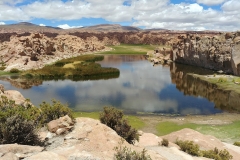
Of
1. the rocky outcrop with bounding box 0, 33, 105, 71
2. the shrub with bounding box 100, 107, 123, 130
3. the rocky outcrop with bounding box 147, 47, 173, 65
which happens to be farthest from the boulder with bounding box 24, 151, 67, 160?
the rocky outcrop with bounding box 147, 47, 173, 65

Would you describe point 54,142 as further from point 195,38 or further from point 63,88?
point 195,38

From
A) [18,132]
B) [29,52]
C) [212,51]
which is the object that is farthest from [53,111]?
[212,51]

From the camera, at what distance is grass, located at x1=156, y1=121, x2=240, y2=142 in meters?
26.6

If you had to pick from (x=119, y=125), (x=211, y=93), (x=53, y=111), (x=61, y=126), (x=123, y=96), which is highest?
(x=53, y=111)

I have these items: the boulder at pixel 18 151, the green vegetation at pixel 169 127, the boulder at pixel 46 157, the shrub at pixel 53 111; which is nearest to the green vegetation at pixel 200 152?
the shrub at pixel 53 111

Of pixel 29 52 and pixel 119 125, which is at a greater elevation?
pixel 29 52

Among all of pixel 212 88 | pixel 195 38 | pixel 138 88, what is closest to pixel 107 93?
pixel 138 88

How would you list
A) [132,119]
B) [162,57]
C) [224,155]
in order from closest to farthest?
1. [224,155]
2. [132,119]
3. [162,57]

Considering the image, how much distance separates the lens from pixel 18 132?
12.8 meters

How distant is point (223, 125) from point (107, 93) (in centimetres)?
2433

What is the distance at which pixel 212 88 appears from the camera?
52562 mm

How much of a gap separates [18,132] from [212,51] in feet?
270

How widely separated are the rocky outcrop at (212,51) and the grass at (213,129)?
40746mm

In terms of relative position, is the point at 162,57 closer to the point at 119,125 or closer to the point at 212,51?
the point at 212,51
